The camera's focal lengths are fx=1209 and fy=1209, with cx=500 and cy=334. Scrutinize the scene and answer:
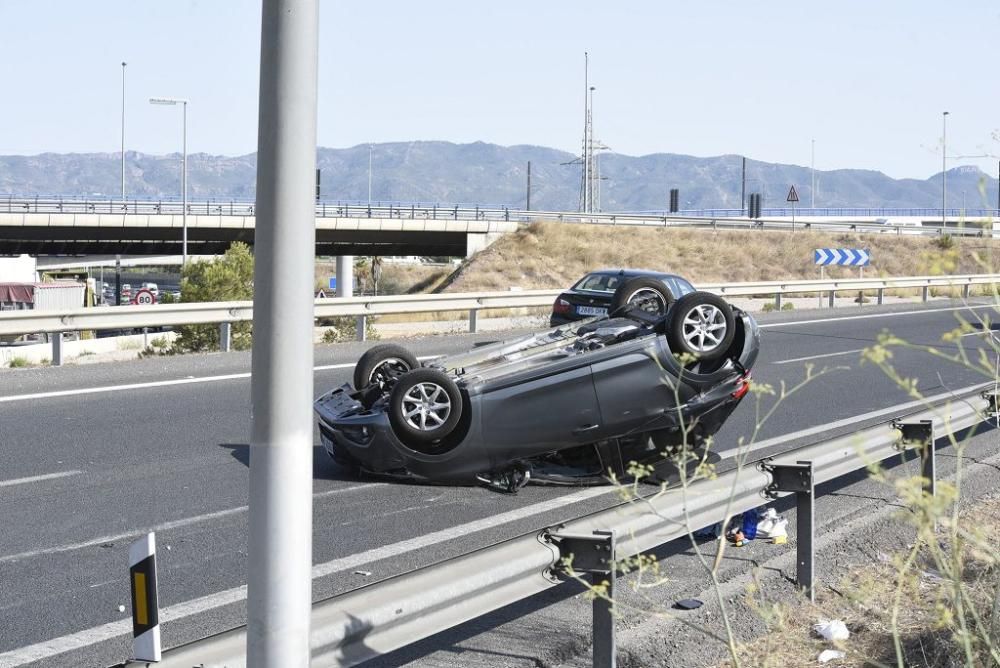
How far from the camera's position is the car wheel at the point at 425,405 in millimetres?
8094

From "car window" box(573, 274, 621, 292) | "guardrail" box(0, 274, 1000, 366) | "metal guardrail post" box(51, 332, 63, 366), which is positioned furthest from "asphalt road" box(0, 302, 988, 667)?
"car window" box(573, 274, 621, 292)

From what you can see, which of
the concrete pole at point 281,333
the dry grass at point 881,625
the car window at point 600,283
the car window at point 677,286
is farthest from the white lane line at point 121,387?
the concrete pole at point 281,333

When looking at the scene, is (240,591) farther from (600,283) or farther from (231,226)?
(231,226)

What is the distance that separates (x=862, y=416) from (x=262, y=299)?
9905mm

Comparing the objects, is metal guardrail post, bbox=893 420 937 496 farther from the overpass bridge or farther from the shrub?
the overpass bridge

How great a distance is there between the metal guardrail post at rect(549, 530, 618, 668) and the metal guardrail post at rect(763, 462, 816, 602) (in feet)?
6.22

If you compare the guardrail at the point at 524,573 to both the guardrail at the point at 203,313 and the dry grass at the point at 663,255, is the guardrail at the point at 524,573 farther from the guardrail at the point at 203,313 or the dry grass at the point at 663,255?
the dry grass at the point at 663,255

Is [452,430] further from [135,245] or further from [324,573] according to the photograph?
[135,245]

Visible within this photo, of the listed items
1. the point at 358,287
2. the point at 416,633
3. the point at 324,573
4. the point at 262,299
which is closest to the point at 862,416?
the point at 324,573

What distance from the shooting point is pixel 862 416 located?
12.2 m

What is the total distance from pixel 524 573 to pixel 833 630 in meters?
1.78

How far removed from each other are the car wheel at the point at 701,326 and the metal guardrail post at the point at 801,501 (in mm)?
2072

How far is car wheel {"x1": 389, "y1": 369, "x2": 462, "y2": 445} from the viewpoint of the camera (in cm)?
809

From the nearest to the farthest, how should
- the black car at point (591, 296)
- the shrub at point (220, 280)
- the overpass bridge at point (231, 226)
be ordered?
the black car at point (591, 296), the shrub at point (220, 280), the overpass bridge at point (231, 226)
